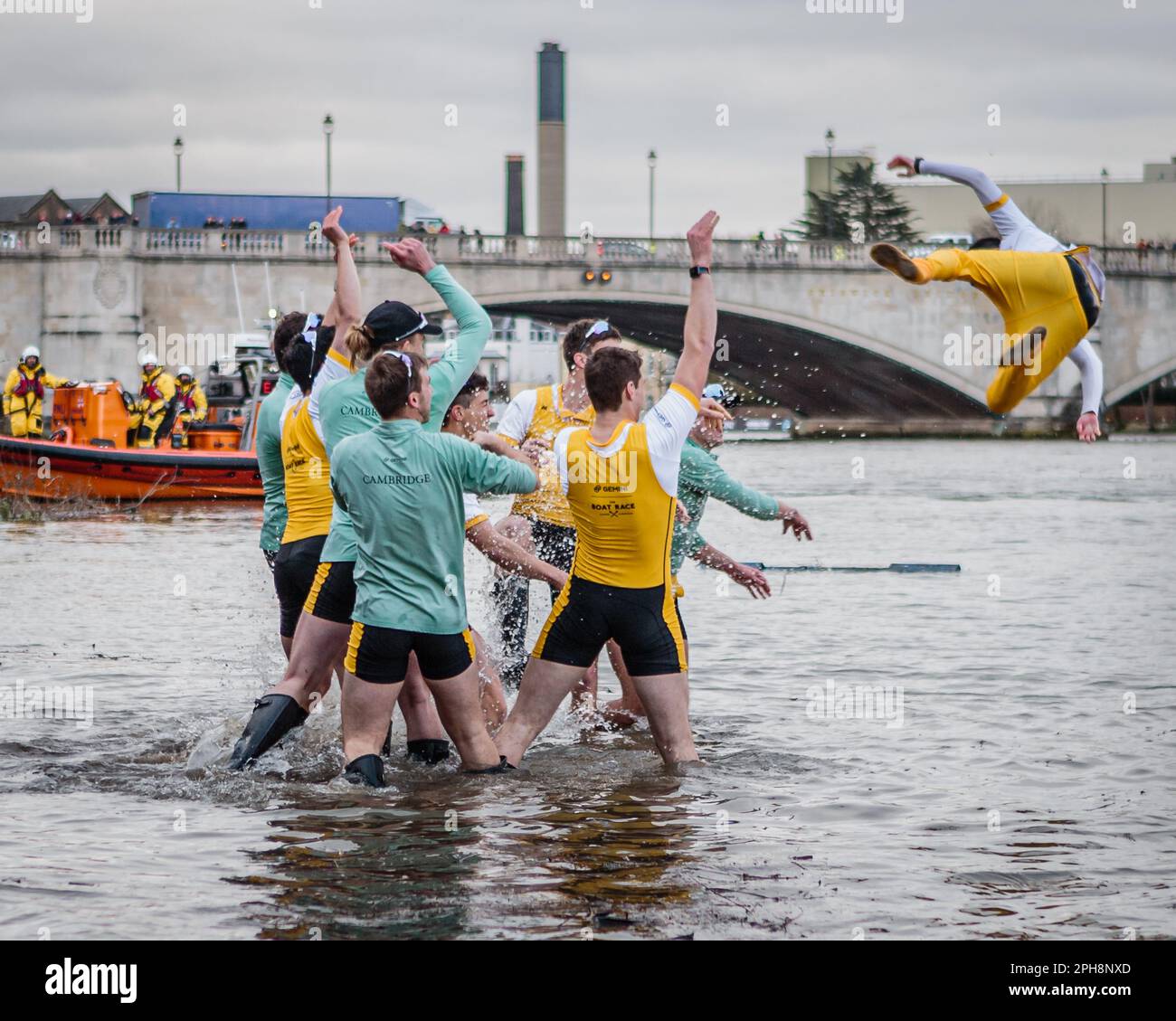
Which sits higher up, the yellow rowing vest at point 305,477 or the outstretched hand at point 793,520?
the yellow rowing vest at point 305,477

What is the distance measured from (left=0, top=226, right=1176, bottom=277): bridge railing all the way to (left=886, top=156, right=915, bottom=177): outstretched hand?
46.0 meters

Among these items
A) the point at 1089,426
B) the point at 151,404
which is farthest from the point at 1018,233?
the point at 151,404

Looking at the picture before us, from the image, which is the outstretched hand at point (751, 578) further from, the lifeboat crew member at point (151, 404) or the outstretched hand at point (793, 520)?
the lifeboat crew member at point (151, 404)

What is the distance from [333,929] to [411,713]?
207 centimetres

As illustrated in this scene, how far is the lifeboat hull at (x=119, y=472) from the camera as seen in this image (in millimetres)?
25484

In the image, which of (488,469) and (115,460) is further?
(115,460)

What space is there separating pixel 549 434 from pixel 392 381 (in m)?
2.42

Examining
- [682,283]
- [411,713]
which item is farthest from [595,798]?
[682,283]

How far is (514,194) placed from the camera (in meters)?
84.6

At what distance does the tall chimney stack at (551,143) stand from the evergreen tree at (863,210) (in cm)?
1275

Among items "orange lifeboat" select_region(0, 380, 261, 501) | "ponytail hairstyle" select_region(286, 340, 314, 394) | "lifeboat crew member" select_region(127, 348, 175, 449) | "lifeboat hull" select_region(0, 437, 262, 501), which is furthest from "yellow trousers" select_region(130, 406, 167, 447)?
"ponytail hairstyle" select_region(286, 340, 314, 394)
